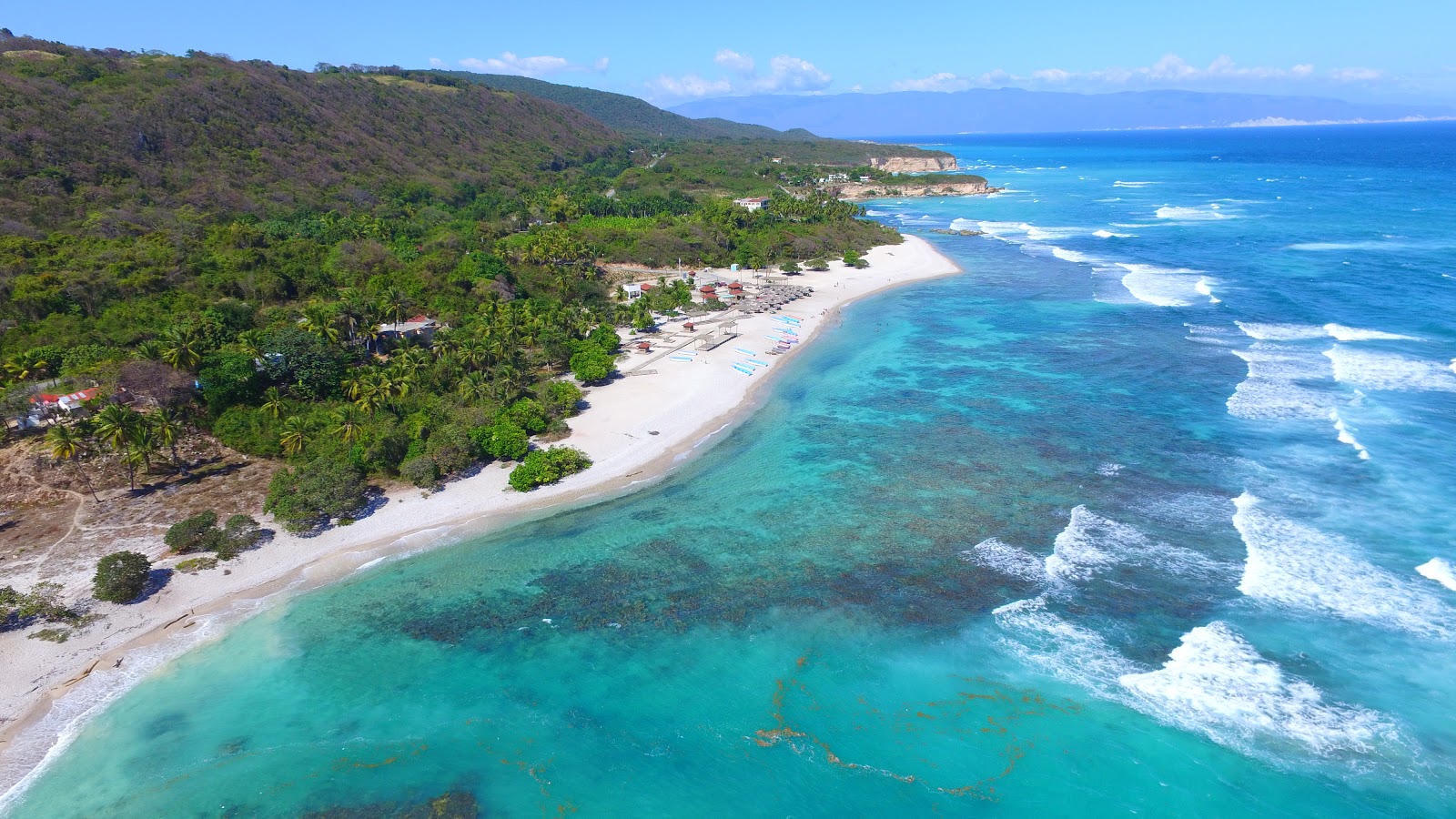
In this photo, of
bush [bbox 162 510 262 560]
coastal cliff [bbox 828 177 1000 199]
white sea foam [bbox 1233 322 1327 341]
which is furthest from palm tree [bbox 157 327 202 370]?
coastal cliff [bbox 828 177 1000 199]

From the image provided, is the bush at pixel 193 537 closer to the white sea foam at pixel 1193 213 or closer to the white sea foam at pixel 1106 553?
the white sea foam at pixel 1106 553

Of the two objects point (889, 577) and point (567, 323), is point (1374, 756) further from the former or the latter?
point (567, 323)

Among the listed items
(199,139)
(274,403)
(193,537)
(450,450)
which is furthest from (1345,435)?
(199,139)

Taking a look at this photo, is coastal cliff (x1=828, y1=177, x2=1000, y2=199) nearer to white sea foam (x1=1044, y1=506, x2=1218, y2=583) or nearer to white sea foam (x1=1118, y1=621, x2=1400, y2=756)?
white sea foam (x1=1044, y1=506, x2=1218, y2=583)

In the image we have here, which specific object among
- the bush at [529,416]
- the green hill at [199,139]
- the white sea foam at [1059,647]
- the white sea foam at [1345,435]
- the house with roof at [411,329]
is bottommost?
the white sea foam at [1059,647]

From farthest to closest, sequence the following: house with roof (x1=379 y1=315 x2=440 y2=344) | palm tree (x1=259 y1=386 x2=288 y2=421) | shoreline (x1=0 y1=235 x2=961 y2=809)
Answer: house with roof (x1=379 y1=315 x2=440 y2=344)
palm tree (x1=259 y1=386 x2=288 y2=421)
shoreline (x1=0 y1=235 x2=961 y2=809)

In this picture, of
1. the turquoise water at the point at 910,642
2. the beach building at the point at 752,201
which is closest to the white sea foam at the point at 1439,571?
the turquoise water at the point at 910,642

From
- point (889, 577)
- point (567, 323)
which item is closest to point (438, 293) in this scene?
point (567, 323)
